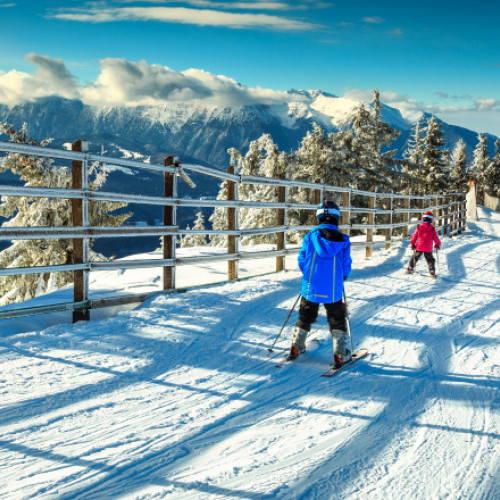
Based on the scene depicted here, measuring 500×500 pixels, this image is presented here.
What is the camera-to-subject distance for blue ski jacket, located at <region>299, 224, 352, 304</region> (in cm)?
462

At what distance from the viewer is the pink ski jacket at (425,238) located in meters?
10.2

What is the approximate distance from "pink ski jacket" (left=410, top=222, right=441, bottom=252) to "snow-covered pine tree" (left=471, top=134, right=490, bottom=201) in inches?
2633

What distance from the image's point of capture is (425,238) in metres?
10.3

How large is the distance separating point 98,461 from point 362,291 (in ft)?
19.8

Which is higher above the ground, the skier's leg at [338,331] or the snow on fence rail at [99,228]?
the snow on fence rail at [99,228]

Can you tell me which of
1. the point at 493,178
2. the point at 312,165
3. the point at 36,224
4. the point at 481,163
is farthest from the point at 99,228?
the point at 481,163

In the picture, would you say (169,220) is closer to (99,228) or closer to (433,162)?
(99,228)

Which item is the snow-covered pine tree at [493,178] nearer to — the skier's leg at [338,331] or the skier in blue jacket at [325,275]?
the skier in blue jacket at [325,275]

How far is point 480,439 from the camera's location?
3.14 m

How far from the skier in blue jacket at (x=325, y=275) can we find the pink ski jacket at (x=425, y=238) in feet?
Answer: 20.2

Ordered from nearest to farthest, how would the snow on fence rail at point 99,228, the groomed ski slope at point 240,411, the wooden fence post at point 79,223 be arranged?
the groomed ski slope at point 240,411 < the snow on fence rail at point 99,228 < the wooden fence post at point 79,223

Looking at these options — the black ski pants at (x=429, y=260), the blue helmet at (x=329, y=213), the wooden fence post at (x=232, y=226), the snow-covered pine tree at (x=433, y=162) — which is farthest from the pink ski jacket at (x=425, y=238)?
the snow-covered pine tree at (x=433, y=162)

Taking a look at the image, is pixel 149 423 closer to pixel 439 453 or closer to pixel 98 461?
pixel 98 461

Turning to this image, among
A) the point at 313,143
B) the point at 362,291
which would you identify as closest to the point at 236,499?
the point at 362,291
